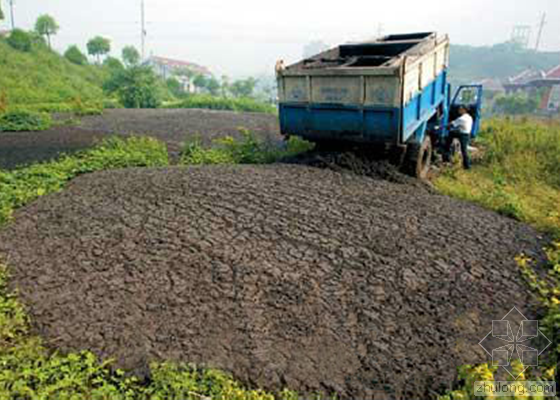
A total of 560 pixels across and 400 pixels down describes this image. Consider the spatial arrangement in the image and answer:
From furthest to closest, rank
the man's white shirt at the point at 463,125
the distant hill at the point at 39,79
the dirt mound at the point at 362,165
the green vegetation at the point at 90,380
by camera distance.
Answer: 1. the distant hill at the point at 39,79
2. the man's white shirt at the point at 463,125
3. the dirt mound at the point at 362,165
4. the green vegetation at the point at 90,380

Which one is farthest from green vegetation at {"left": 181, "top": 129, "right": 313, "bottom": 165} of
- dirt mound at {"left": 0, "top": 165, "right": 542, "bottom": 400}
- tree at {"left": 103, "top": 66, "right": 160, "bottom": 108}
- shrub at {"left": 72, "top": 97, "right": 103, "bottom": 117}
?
tree at {"left": 103, "top": 66, "right": 160, "bottom": 108}

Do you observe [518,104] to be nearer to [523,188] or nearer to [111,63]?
[523,188]

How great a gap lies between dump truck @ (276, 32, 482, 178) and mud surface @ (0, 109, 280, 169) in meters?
3.82

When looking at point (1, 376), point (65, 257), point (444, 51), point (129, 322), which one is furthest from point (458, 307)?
point (444, 51)

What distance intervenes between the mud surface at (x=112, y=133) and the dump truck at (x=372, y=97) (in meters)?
3.82

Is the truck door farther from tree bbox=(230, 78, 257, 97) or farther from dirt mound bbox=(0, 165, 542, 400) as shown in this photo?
tree bbox=(230, 78, 257, 97)

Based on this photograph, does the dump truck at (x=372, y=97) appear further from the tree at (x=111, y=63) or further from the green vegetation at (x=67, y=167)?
the tree at (x=111, y=63)

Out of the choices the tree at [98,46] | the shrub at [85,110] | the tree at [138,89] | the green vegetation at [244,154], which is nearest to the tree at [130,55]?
the tree at [98,46]

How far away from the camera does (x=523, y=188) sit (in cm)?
759

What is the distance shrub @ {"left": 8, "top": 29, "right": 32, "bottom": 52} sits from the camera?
32094 mm

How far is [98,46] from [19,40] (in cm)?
2436

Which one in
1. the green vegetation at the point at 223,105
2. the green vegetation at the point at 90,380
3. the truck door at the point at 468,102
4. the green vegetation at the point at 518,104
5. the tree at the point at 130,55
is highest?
the tree at the point at 130,55

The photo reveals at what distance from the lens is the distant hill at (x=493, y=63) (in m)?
96.0

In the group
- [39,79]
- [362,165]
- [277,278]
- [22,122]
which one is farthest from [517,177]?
[39,79]
